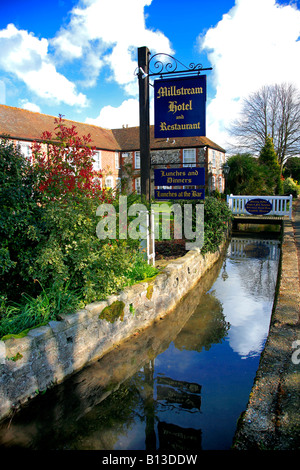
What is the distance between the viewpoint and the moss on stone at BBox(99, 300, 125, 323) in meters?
4.32

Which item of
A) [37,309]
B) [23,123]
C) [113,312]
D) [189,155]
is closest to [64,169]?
[37,309]

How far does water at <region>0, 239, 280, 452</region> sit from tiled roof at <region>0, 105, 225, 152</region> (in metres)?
12.4

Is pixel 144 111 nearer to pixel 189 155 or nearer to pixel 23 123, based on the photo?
pixel 23 123

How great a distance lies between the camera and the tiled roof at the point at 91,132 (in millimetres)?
20406

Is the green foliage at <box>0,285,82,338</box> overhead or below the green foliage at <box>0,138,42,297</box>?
below

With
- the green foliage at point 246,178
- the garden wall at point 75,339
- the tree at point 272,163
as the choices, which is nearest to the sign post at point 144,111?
the garden wall at point 75,339

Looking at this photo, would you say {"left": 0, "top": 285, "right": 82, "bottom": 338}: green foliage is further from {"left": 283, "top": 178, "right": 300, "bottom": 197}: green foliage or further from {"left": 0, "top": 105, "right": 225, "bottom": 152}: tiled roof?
{"left": 283, "top": 178, "right": 300, "bottom": 197}: green foliage

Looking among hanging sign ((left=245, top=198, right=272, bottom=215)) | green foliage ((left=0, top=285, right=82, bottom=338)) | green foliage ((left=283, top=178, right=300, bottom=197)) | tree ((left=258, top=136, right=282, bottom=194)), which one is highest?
tree ((left=258, top=136, right=282, bottom=194))

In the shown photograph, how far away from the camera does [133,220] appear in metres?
6.39

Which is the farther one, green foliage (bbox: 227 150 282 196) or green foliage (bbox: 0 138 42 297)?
green foliage (bbox: 227 150 282 196)

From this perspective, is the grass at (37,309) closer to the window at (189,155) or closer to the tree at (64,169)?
the tree at (64,169)

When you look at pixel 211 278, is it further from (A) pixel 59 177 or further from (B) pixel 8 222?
(B) pixel 8 222

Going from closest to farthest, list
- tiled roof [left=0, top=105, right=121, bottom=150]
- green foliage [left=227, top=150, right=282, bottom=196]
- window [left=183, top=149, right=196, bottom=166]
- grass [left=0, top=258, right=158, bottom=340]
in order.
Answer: grass [left=0, top=258, right=158, bottom=340]
tiled roof [left=0, top=105, right=121, bottom=150]
green foliage [left=227, top=150, right=282, bottom=196]
window [left=183, top=149, right=196, bottom=166]
